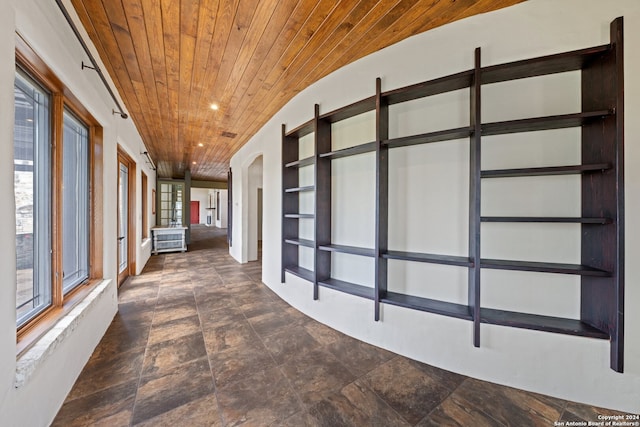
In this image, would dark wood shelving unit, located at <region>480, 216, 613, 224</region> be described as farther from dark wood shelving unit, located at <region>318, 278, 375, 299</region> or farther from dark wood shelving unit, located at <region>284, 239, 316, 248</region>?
dark wood shelving unit, located at <region>284, 239, 316, 248</region>

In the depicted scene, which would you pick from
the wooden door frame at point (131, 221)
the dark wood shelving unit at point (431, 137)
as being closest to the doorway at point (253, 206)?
the wooden door frame at point (131, 221)

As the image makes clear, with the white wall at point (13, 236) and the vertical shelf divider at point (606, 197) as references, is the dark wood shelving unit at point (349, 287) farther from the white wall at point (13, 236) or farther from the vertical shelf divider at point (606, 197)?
the white wall at point (13, 236)

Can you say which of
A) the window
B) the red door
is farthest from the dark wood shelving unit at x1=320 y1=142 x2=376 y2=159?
the red door

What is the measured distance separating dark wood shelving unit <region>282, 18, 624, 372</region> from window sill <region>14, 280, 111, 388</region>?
217 centimetres

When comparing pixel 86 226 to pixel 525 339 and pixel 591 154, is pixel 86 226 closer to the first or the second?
pixel 525 339

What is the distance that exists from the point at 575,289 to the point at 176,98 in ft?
14.7

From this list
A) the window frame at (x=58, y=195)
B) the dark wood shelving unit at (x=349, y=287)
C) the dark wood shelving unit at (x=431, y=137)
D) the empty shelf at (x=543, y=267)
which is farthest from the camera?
the dark wood shelving unit at (x=349, y=287)

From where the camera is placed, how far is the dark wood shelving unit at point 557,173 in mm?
1493

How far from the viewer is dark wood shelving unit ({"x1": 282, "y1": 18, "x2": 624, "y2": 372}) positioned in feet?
4.90

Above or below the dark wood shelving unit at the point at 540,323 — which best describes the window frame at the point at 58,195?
above

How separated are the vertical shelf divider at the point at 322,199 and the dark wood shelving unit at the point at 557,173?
562 millimetres

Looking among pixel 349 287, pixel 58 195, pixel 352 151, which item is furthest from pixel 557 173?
pixel 58 195

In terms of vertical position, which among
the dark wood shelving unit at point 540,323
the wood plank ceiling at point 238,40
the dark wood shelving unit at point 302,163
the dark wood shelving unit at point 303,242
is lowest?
the dark wood shelving unit at point 540,323

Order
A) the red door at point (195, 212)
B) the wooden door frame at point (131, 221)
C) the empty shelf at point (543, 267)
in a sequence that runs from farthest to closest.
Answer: the red door at point (195, 212), the wooden door frame at point (131, 221), the empty shelf at point (543, 267)
